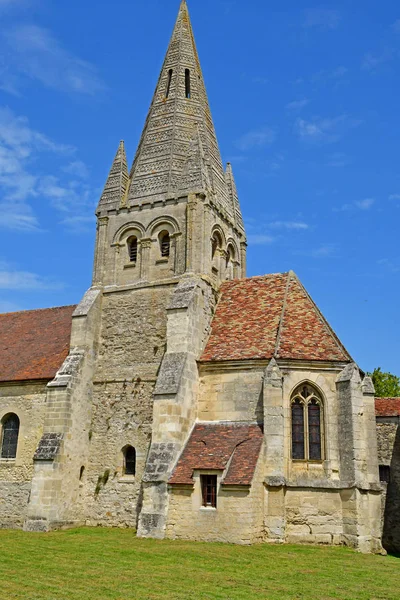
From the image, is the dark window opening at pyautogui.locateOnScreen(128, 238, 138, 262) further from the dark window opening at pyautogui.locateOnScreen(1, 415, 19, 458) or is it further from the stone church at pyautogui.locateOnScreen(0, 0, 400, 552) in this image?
the dark window opening at pyautogui.locateOnScreen(1, 415, 19, 458)

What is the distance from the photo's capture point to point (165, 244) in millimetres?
24734

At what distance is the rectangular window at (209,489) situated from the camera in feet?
60.4

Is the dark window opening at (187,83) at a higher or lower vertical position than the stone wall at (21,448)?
higher

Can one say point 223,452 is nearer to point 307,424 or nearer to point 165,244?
point 307,424

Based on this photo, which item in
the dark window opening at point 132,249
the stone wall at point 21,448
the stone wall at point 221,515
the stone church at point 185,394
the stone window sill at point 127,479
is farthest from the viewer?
the dark window opening at point 132,249

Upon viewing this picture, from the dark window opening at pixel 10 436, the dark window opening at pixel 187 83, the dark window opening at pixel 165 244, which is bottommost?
the dark window opening at pixel 10 436

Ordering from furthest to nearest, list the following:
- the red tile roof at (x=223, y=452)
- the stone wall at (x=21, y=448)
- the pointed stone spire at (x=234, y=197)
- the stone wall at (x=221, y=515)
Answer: the pointed stone spire at (x=234, y=197) < the stone wall at (x=21, y=448) < the red tile roof at (x=223, y=452) < the stone wall at (x=221, y=515)

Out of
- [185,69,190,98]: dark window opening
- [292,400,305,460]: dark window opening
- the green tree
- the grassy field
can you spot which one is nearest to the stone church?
[292,400,305,460]: dark window opening

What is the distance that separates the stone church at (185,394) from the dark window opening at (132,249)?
0.06 metres

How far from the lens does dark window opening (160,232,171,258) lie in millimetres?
24484

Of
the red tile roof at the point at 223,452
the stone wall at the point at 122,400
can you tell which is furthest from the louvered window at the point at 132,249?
the red tile roof at the point at 223,452

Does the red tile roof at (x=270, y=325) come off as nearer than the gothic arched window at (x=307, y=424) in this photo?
No

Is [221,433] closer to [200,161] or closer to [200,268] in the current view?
[200,268]

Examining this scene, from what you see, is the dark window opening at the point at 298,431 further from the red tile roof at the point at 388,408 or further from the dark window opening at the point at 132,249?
the dark window opening at the point at 132,249
